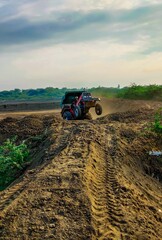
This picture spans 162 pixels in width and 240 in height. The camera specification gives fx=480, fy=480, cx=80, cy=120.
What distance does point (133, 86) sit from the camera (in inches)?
2167

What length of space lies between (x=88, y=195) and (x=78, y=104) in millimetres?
15328

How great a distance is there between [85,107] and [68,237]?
1678cm

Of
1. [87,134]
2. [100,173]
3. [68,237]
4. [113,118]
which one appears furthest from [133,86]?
[68,237]

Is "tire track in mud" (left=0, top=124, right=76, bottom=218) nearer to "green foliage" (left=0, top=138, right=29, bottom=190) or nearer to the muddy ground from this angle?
the muddy ground

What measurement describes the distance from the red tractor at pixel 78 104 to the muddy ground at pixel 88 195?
9.40 metres

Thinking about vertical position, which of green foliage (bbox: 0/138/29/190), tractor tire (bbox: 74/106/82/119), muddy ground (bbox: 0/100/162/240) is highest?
tractor tire (bbox: 74/106/82/119)

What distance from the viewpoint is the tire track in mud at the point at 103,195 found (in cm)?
712

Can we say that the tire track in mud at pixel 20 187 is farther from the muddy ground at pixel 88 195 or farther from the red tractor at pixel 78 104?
the red tractor at pixel 78 104

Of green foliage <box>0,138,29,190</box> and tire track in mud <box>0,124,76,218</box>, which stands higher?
tire track in mud <box>0,124,76,218</box>

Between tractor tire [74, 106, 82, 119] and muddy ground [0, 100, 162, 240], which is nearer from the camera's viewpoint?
muddy ground [0, 100, 162, 240]

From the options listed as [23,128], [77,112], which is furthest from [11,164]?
[77,112]

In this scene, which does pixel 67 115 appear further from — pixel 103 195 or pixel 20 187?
pixel 103 195

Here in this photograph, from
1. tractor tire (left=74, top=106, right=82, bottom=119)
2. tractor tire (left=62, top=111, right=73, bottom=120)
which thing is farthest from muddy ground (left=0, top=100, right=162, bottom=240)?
tractor tire (left=62, top=111, right=73, bottom=120)

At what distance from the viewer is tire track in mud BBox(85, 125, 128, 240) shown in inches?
280
